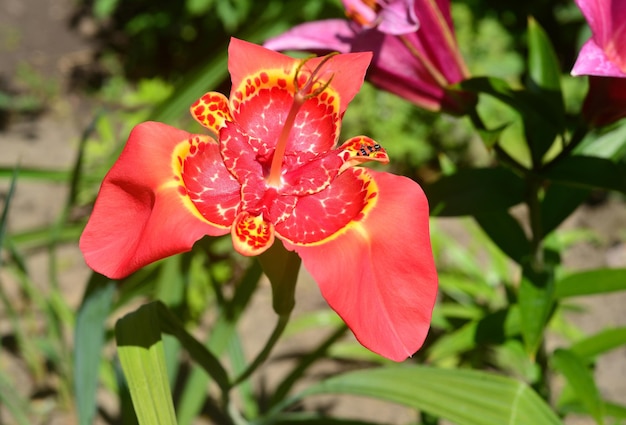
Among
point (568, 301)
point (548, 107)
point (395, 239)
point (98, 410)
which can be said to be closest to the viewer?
point (395, 239)

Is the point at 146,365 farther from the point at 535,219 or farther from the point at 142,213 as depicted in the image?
the point at 535,219

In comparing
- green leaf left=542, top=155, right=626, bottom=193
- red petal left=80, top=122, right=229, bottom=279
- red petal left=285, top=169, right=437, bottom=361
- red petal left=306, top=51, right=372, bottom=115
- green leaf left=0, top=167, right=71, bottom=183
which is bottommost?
green leaf left=0, top=167, right=71, bottom=183

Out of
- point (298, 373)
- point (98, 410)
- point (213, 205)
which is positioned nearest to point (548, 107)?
point (213, 205)

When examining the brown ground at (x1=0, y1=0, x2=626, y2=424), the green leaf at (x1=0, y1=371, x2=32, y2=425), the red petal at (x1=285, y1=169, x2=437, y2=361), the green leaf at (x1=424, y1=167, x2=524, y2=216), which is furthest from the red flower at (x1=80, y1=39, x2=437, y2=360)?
the brown ground at (x1=0, y1=0, x2=626, y2=424)

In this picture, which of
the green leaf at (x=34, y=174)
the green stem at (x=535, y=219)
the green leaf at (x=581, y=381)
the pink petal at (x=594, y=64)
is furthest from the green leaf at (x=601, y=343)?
the green leaf at (x=34, y=174)

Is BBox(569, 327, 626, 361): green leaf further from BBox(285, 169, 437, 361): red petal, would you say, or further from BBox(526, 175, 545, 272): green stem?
BBox(285, 169, 437, 361): red petal

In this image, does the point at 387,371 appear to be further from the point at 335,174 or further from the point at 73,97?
the point at 73,97
